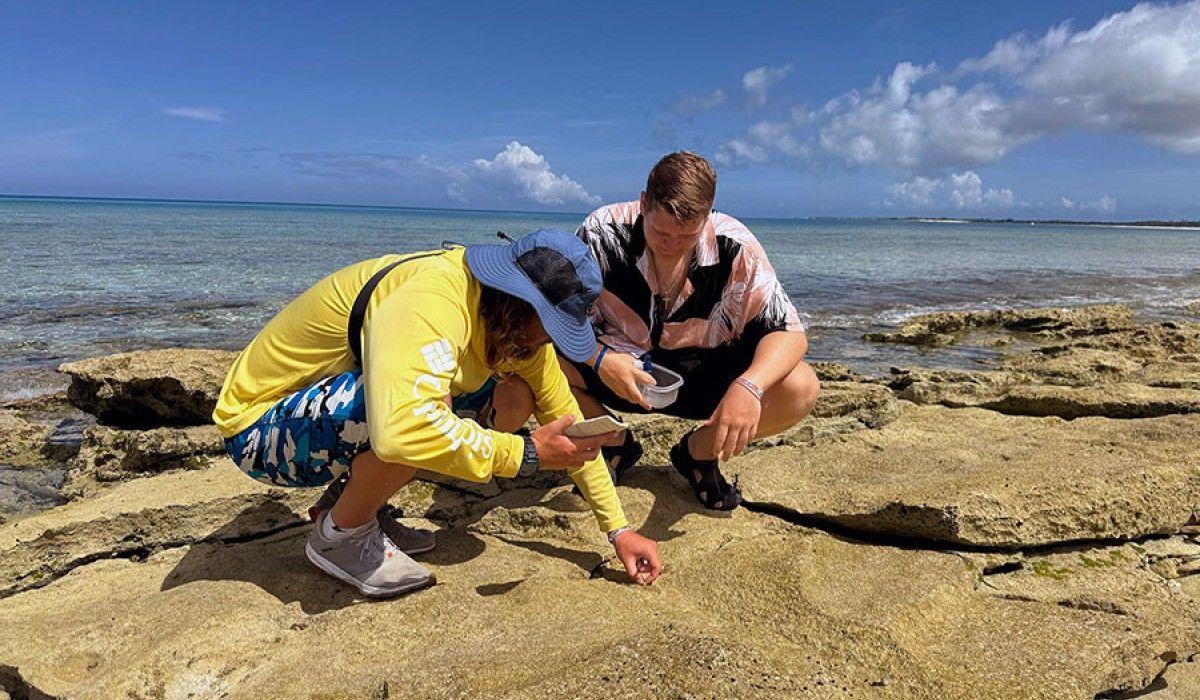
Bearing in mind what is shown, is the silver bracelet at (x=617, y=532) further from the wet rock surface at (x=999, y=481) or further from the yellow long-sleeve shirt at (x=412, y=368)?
the wet rock surface at (x=999, y=481)

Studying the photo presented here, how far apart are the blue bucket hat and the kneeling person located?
2.01ft

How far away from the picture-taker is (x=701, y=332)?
3027 mm

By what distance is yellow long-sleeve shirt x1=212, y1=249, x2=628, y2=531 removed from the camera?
1880mm

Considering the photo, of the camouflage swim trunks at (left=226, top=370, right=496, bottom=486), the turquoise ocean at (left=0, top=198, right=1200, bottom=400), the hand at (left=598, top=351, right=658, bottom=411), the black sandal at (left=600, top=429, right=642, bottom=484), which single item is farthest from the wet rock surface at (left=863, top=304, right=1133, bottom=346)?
the camouflage swim trunks at (left=226, top=370, right=496, bottom=486)

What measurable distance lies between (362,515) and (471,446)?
628 millimetres

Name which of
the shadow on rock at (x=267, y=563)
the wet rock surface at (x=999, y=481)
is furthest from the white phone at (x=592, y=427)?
the wet rock surface at (x=999, y=481)

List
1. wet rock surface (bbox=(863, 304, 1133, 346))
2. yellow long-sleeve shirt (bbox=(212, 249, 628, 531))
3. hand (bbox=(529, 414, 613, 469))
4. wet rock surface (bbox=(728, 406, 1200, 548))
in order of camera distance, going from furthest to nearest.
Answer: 1. wet rock surface (bbox=(863, 304, 1133, 346))
2. wet rock surface (bbox=(728, 406, 1200, 548))
3. hand (bbox=(529, 414, 613, 469))
4. yellow long-sleeve shirt (bbox=(212, 249, 628, 531))

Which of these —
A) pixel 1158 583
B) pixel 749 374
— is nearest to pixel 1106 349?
pixel 1158 583

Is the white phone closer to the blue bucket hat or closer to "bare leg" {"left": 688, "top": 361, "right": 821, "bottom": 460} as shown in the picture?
the blue bucket hat

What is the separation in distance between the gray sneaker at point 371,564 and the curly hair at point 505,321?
2.39 feet

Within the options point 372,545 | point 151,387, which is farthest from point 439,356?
point 151,387

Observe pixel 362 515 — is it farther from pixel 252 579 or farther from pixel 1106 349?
pixel 1106 349

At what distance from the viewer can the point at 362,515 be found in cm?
241

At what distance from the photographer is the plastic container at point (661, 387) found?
277cm
